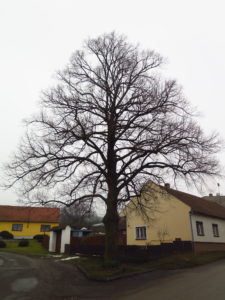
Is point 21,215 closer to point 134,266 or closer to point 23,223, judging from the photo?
point 23,223

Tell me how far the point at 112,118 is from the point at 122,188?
13.4 feet

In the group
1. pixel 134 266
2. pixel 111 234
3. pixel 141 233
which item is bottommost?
pixel 134 266

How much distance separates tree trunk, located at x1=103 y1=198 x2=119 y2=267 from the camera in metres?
14.3

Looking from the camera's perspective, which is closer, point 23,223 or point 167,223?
point 167,223

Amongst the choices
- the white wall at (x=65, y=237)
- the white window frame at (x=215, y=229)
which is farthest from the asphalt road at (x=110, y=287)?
the white window frame at (x=215, y=229)

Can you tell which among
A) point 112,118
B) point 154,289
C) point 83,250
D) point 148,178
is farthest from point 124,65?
point 83,250

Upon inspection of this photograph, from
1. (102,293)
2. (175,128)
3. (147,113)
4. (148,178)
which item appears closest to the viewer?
(102,293)

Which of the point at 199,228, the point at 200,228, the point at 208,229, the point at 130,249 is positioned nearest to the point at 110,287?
the point at 130,249

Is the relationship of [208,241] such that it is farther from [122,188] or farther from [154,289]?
[154,289]

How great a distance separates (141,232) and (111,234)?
15.1m

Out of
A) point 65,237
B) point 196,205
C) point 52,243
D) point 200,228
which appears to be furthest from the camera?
point 52,243

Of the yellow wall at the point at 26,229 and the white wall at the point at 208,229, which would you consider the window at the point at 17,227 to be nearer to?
the yellow wall at the point at 26,229

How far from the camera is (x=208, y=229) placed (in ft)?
86.9

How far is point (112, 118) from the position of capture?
1612cm
